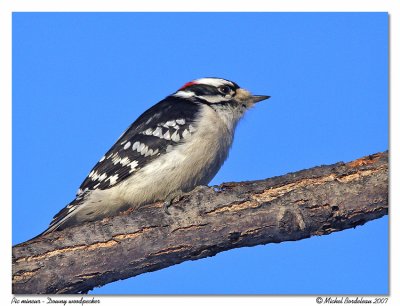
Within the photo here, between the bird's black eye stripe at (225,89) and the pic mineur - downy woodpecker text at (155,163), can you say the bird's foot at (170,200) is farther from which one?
the bird's black eye stripe at (225,89)

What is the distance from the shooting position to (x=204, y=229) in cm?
536

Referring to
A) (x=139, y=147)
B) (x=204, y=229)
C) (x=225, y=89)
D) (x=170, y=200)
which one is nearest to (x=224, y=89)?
(x=225, y=89)

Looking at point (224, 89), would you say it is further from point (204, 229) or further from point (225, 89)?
point (204, 229)

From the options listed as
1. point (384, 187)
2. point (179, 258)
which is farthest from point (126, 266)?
point (384, 187)

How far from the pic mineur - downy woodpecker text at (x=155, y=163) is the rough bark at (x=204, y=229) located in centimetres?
57

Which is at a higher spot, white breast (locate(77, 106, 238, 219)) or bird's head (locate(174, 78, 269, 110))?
bird's head (locate(174, 78, 269, 110))

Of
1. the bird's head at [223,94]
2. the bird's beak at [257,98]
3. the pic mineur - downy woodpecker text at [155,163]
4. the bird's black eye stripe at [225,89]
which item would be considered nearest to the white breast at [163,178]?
the pic mineur - downy woodpecker text at [155,163]

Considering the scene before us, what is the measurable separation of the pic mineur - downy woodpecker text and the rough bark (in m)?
0.57

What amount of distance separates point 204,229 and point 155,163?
47.0 inches

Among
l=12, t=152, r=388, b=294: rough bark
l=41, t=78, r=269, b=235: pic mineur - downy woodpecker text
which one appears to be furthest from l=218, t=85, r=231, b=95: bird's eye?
l=12, t=152, r=388, b=294: rough bark

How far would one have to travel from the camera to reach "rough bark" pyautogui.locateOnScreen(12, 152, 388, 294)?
5.29 meters

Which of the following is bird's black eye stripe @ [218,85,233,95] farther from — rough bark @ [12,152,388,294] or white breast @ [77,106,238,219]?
rough bark @ [12,152,388,294]

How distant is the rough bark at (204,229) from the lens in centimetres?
529
